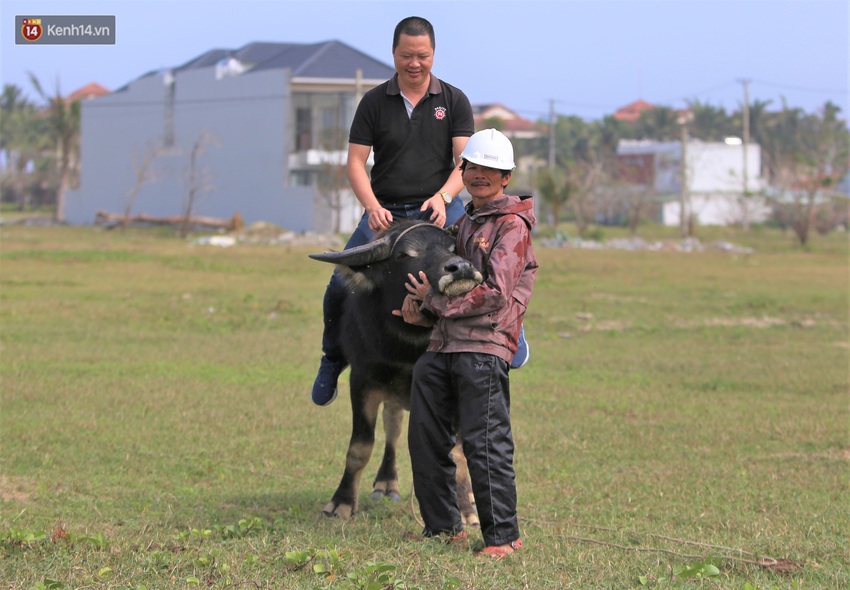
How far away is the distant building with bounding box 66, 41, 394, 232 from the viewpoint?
38.4 metres

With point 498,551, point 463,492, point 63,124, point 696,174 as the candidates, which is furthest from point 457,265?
point 696,174

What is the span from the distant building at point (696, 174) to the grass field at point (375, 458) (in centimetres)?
3951

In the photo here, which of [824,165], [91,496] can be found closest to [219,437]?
[91,496]

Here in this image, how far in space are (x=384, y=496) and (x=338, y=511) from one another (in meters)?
0.64

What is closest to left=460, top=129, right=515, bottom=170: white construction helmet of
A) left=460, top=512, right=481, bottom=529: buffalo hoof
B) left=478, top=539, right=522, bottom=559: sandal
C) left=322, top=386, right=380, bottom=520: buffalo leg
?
left=322, top=386, right=380, bottom=520: buffalo leg

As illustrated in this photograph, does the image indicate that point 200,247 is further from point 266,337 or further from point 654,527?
point 654,527

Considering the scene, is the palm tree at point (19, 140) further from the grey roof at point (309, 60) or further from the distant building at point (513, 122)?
the distant building at point (513, 122)

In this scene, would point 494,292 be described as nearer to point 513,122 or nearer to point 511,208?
point 511,208

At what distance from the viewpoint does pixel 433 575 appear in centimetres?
407

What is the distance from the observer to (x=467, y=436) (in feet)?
14.6

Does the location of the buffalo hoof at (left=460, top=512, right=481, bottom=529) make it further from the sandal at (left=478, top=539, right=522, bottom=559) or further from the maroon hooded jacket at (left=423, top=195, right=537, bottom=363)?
the maroon hooded jacket at (left=423, top=195, right=537, bottom=363)

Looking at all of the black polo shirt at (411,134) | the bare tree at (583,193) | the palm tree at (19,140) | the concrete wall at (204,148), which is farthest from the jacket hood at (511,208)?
the palm tree at (19,140)

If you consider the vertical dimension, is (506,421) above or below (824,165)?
below

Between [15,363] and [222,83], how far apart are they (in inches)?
1264
